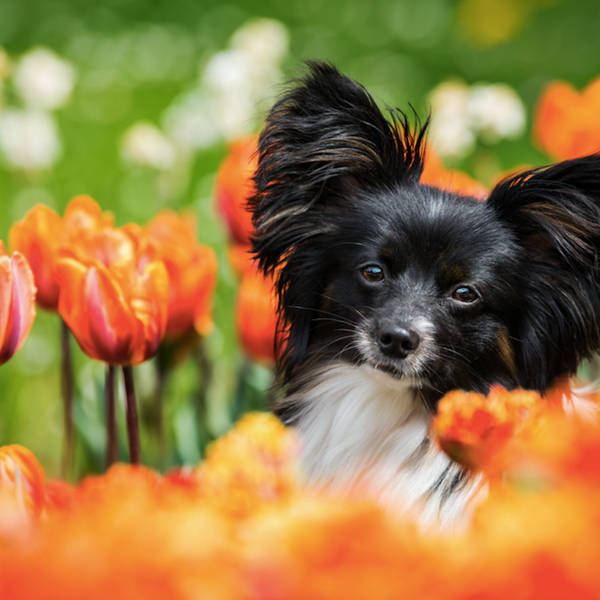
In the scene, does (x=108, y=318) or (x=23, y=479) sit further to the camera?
(x=108, y=318)

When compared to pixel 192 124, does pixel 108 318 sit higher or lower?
lower

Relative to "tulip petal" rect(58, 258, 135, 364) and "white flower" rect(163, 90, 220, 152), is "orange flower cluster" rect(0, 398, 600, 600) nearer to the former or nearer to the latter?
"tulip petal" rect(58, 258, 135, 364)

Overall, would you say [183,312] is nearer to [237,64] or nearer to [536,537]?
[237,64]

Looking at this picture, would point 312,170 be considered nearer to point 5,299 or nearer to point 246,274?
point 246,274

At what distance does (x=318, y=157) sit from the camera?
2.15 meters

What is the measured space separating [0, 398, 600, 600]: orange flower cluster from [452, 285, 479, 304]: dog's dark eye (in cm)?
158

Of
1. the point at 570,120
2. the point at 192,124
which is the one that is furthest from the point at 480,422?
the point at 192,124

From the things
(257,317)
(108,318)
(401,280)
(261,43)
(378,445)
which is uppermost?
(261,43)

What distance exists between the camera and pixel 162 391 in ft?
7.41

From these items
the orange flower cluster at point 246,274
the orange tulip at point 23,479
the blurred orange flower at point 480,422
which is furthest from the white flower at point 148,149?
the blurred orange flower at point 480,422

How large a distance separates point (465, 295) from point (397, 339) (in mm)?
266

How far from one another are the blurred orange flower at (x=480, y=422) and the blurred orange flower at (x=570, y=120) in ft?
6.05

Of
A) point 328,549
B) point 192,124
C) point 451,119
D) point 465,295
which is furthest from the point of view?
point 192,124

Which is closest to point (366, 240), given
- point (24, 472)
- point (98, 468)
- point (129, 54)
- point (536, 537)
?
point (98, 468)
